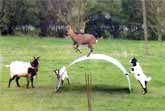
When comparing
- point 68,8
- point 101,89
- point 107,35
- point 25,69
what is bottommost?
point 101,89

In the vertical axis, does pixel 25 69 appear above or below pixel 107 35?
below

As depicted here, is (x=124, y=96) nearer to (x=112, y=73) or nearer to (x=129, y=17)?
(x=112, y=73)

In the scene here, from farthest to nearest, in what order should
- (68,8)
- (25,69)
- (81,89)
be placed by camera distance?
(68,8) → (81,89) → (25,69)

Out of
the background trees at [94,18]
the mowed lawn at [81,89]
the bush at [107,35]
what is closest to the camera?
the mowed lawn at [81,89]

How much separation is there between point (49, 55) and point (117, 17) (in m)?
13.0

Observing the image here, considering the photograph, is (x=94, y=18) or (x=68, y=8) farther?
(x=94, y=18)

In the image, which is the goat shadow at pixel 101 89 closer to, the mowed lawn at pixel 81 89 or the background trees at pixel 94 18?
the mowed lawn at pixel 81 89

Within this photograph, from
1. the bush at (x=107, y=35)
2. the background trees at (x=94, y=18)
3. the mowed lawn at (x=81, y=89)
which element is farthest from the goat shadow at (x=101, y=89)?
the bush at (x=107, y=35)

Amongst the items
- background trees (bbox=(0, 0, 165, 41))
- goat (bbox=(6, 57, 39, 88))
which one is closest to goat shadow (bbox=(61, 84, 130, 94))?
goat (bbox=(6, 57, 39, 88))

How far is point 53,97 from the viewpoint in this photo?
10484 millimetres

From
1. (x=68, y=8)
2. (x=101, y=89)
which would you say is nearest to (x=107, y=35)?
(x=68, y=8)

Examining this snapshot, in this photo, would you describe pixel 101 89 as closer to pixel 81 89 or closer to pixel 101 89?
pixel 101 89

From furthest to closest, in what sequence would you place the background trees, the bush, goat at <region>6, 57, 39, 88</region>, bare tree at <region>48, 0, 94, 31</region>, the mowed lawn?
1. the bush
2. the background trees
3. bare tree at <region>48, 0, 94, 31</region>
4. goat at <region>6, 57, 39, 88</region>
5. the mowed lawn

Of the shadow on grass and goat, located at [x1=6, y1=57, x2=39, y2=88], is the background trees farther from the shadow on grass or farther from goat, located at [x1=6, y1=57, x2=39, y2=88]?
goat, located at [x1=6, y1=57, x2=39, y2=88]
